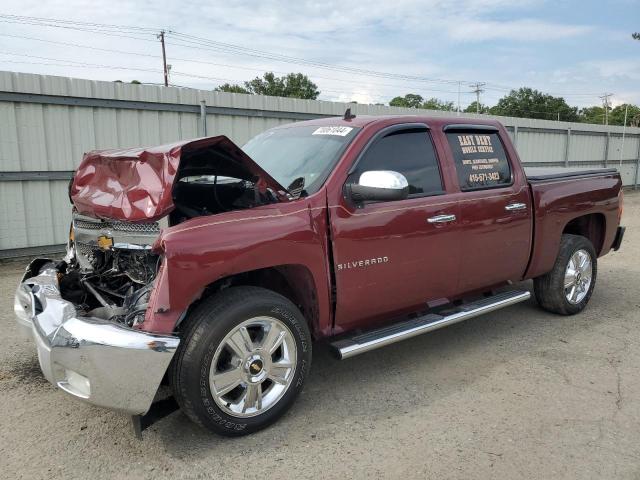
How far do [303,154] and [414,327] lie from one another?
5.00 feet

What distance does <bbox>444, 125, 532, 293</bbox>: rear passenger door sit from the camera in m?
4.22

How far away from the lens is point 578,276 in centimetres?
545

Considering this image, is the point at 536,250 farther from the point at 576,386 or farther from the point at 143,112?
the point at 143,112

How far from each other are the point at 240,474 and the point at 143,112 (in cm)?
748

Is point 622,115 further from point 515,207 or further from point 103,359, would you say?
point 103,359

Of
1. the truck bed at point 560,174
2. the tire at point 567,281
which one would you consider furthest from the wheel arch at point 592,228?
the truck bed at point 560,174

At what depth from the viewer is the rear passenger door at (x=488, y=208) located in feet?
13.8

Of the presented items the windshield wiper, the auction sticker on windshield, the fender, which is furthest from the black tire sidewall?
the windshield wiper

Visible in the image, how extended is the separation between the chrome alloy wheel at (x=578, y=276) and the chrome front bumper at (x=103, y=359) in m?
4.20

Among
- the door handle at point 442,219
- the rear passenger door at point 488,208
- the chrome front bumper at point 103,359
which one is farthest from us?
the rear passenger door at point 488,208

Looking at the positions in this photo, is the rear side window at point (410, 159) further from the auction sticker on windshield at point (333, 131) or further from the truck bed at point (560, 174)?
the truck bed at point (560, 174)

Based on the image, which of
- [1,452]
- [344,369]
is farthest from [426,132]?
[1,452]

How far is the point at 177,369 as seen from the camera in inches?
113

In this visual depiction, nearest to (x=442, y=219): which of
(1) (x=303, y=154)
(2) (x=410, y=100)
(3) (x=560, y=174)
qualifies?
Result: (1) (x=303, y=154)
